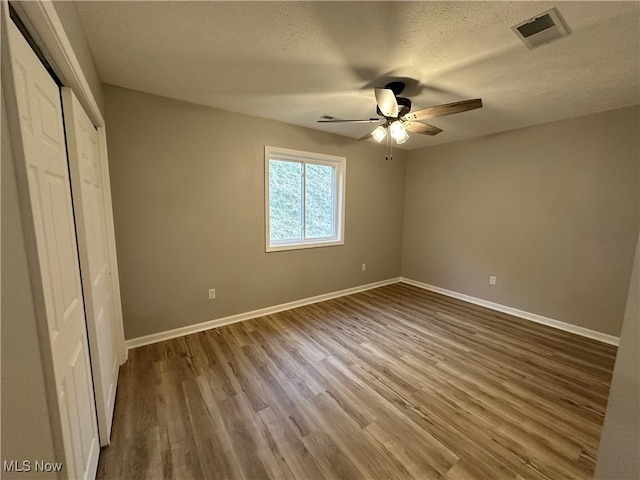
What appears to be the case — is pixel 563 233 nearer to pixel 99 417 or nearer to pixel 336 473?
pixel 336 473

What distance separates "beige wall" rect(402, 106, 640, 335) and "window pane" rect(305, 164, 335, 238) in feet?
5.67

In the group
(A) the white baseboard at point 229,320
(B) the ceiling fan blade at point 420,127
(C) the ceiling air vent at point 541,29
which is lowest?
(A) the white baseboard at point 229,320

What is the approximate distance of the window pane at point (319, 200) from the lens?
12.1ft

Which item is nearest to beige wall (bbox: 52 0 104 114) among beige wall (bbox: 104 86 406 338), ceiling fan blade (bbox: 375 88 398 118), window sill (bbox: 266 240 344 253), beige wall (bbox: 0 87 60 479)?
beige wall (bbox: 0 87 60 479)

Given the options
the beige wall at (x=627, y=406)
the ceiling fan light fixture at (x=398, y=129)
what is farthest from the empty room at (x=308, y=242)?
the ceiling fan light fixture at (x=398, y=129)

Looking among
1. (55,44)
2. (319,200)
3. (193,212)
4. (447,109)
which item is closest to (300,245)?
(319,200)

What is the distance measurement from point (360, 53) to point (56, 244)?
196cm

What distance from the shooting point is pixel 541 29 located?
1465 mm

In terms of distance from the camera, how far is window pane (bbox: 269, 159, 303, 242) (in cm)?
334

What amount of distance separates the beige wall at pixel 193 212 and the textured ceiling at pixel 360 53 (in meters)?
0.30

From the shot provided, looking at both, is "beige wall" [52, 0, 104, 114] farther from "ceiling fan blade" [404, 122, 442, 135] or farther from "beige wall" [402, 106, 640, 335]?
"beige wall" [402, 106, 640, 335]

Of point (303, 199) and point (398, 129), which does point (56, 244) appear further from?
point (303, 199)

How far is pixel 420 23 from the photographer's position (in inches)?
56.7

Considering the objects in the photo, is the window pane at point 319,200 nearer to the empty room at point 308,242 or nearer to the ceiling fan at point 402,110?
the empty room at point 308,242
